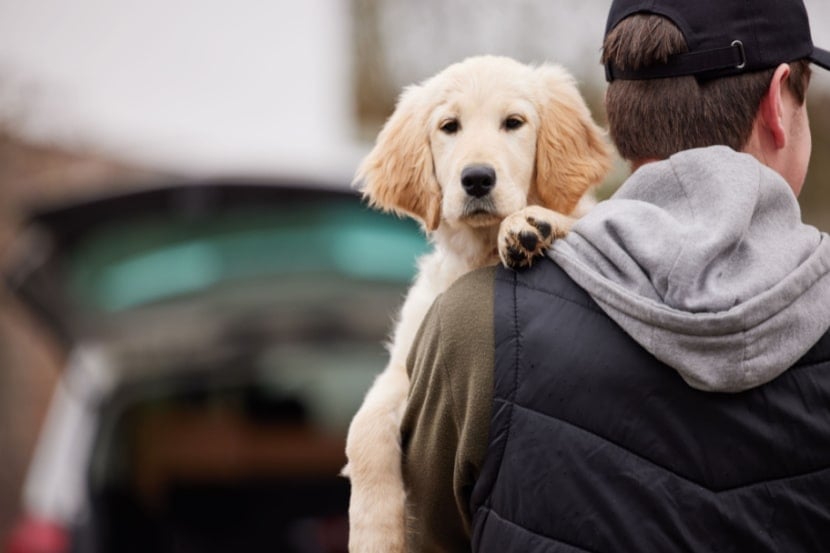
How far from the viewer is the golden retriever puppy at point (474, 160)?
3059 mm

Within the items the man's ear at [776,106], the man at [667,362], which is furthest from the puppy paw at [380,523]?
the man's ear at [776,106]

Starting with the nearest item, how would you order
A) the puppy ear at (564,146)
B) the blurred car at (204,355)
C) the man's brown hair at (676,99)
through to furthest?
the man's brown hair at (676,99) < the puppy ear at (564,146) < the blurred car at (204,355)

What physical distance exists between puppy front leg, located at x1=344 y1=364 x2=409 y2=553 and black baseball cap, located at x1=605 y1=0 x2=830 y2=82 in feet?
2.88

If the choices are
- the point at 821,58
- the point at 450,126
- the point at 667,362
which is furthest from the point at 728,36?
the point at 450,126

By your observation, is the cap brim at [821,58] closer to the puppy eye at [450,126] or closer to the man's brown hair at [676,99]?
the man's brown hair at [676,99]

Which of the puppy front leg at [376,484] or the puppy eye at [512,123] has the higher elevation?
the puppy eye at [512,123]

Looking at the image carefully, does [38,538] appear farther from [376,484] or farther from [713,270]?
[713,270]

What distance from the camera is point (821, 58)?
2.35 metres

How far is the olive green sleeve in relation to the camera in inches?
83.9

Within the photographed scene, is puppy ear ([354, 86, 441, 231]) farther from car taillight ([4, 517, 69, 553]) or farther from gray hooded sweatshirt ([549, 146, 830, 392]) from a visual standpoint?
car taillight ([4, 517, 69, 553])

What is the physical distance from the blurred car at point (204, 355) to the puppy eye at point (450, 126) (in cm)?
355

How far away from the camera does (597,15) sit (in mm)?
8992

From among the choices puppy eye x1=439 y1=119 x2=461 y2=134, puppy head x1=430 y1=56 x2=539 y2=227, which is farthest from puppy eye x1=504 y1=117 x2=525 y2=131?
puppy eye x1=439 y1=119 x2=461 y2=134

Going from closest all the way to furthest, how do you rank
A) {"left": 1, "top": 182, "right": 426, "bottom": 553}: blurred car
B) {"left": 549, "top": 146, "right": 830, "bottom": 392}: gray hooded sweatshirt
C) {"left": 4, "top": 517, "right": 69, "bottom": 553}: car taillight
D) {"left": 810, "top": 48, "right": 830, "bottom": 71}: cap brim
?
1. {"left": 549, "top": 146, "right": 830, "bottom": 392}: gray hooded sweatshirt
2. {"left": 810, "top": 48, "right": 830, "bottom": 71}: cap brim
3. {"left": 4, "top": 517, "right": 69, "bottom": 553}: car taillight
4. {"left": 1, "top": 182, "right": 426, "bottom": 553}: blurred car
